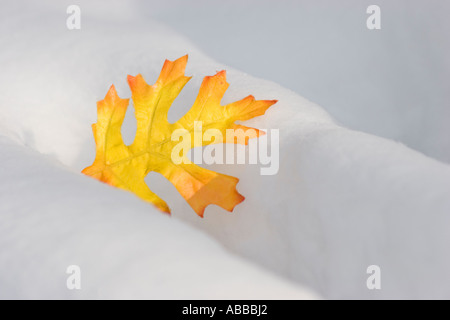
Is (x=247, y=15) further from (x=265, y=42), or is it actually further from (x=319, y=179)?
(x=319, y=179)

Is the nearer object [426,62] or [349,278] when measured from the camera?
[349,278]

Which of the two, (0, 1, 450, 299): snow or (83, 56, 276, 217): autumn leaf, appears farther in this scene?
(83, 56, 276, 217): autumn leaf

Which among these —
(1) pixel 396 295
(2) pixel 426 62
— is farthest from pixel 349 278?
(2) pixel 426 62

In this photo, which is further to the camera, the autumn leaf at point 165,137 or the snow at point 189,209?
the autumn leaf at point 165,137

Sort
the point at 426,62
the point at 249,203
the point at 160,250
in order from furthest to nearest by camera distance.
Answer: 1. the point at 426,62
2. the point at 249,203
3. the point at 160,250
